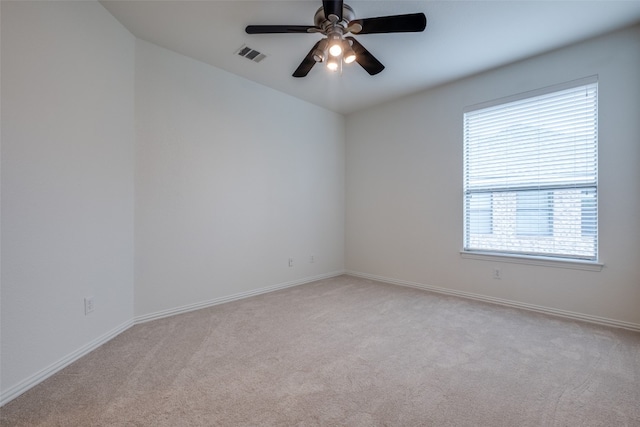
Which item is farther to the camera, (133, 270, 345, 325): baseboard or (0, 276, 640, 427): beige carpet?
(133, 270, 345, 325): baseboard

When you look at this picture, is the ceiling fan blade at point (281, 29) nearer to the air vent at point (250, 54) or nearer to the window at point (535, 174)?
the air vent at point (250, 54)

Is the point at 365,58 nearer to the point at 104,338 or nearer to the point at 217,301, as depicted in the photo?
the point at 217,301

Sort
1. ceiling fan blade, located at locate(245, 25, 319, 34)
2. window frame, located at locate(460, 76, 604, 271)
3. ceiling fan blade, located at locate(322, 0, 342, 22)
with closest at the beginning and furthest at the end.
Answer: ceiling fan blade, located at locate(322, 0, 342, 22) → ceiling fan blade, located at locate(245, 25, 319, 34) → window frame, located at locate(460, 76, 604, 271)

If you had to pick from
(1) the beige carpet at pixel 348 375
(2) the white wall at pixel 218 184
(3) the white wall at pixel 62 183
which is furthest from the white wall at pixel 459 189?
(3) the white wall at pixel 62 183

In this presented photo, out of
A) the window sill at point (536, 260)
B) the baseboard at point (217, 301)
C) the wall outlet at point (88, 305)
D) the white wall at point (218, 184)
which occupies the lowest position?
the baseboard at point (217, 301)

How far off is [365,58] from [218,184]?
201 centimetres

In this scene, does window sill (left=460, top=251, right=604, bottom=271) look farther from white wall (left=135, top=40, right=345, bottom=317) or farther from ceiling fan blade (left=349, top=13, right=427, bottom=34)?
ceiling fan blade (left=349, top=13, right=427, bottom=34)

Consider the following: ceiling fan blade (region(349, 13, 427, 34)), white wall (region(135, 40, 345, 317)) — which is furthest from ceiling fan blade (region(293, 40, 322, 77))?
white wall (region(135, 40, 345, 317))

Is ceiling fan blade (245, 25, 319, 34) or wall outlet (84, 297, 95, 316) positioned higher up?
ceiling fan blade (245, 25, 319, 34)

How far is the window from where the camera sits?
2.67 meters

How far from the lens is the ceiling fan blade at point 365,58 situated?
213 centimetres

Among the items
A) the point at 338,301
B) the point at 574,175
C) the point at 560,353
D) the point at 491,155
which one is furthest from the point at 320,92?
the point at 560,353

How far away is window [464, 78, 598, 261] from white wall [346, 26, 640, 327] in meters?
0.10

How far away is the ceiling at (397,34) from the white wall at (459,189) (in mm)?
257
